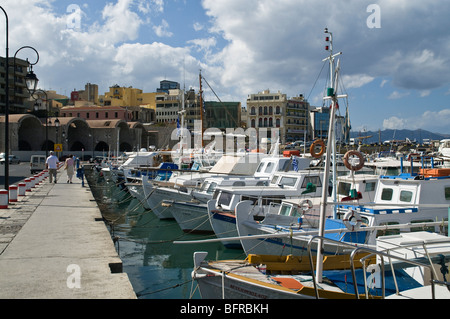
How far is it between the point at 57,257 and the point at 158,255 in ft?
22.2

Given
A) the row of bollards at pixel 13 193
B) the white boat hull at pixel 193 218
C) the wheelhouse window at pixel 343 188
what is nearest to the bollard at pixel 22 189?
the row of bollards at pixel 13 193

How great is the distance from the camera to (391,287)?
8781 mm

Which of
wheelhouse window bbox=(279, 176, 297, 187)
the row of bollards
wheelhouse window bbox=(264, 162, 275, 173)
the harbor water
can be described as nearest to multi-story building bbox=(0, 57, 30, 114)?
the row of bollards

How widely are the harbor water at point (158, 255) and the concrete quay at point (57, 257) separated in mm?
1353

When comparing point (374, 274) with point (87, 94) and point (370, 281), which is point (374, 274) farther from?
point (87, 94)

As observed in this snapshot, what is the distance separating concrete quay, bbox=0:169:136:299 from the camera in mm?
7102

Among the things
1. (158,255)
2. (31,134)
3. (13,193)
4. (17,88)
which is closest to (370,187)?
(158,255)

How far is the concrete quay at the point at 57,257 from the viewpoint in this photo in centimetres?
710

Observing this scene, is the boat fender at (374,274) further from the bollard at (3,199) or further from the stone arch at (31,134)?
the stone arch at (31,134)
